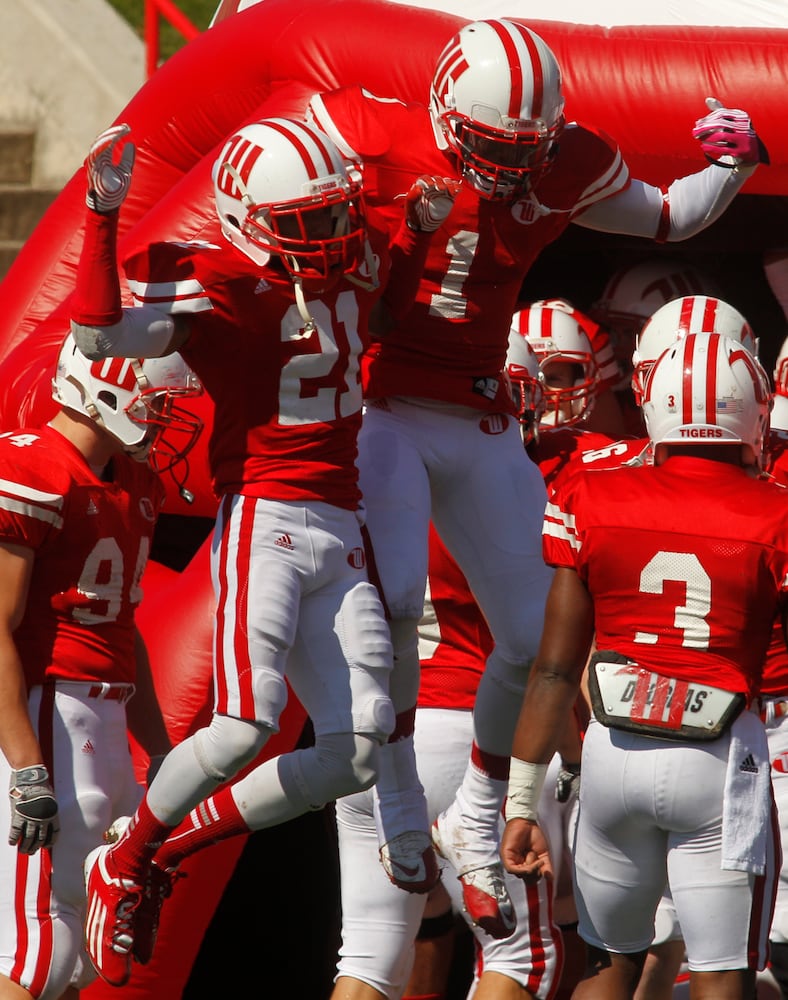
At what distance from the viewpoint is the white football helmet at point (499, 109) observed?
11.9ft

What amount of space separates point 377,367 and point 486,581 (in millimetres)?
565

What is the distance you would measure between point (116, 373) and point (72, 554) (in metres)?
0.44

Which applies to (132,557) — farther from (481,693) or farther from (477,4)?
(477,4)

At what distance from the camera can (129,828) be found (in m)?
3.69

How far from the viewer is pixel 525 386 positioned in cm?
468

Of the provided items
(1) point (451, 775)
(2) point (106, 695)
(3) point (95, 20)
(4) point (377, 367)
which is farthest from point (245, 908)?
(3) point (95, 20)

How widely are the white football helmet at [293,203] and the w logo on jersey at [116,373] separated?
1.68 ft

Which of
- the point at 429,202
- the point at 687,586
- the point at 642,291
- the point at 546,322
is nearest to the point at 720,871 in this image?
the point at 687,586

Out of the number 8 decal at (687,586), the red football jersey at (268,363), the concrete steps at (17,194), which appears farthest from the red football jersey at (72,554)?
the concrete steps at (17,194)

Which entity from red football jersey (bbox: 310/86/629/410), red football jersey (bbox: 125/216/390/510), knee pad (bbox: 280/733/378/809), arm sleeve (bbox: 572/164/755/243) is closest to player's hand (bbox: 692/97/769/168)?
arm sleeve (bbox: 572/164/755/243)

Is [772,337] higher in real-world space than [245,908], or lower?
higher

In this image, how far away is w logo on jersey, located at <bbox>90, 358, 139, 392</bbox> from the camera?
389 centimetres

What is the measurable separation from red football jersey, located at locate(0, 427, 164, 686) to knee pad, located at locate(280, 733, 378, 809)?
66cm

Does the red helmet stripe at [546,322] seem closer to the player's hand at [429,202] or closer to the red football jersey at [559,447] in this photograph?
the red football jersey at [559,447]
